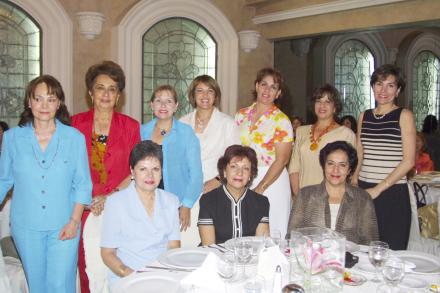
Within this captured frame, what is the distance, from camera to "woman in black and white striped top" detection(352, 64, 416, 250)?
3.07 meters

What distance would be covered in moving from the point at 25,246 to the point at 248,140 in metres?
1.69

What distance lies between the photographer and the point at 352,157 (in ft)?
9.20

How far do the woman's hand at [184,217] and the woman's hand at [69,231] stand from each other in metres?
0.60

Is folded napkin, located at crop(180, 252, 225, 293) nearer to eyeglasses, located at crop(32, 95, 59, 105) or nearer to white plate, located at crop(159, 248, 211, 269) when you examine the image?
white plate, located at crop(159, 248, 211, 269)

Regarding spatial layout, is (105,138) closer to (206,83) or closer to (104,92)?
(104,92)

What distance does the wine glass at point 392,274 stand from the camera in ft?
5.65

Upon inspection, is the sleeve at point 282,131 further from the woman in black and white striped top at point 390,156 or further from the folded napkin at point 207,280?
the folded napkin at point 207,280

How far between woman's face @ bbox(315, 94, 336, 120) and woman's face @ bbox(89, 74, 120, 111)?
1.46 meters

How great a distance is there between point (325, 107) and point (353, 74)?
20.1ft

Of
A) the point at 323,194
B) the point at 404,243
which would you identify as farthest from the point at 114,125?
the point at 404,243

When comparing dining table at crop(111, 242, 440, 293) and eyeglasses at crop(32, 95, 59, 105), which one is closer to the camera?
dining table at crop(111, 242, 440, 293)

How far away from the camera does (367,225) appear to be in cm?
269

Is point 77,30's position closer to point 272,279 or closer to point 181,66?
point 181,66

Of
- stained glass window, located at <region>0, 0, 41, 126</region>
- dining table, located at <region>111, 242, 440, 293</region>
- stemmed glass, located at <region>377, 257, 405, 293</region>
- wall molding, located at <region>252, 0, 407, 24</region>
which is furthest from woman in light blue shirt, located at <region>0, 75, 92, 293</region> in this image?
wall molding, located at <region>252, 0, 407, 24</region>
